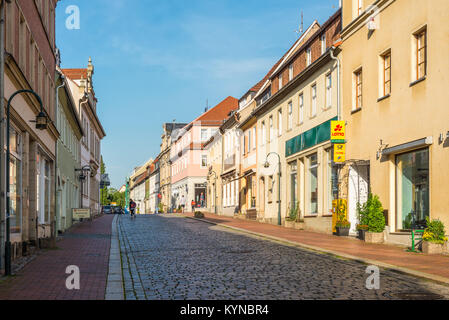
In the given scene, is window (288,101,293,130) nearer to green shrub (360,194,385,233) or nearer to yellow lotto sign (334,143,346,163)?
yellow lotto sign (334,143,346,163)

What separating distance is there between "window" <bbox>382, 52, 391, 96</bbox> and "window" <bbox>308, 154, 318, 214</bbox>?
826 centimetres

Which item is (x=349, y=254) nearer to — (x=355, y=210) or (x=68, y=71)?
(x=355, y=210)

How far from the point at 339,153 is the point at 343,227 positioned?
2.88 metres

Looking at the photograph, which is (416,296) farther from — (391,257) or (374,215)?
(374,215)

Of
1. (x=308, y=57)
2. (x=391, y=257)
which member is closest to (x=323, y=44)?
(x=308, y=57)

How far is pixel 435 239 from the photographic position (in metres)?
17.0

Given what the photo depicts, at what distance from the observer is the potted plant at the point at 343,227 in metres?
24.4

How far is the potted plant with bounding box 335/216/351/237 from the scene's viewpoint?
2444 cm

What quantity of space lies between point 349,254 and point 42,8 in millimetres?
12980

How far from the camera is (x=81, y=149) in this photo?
4250 centimetres

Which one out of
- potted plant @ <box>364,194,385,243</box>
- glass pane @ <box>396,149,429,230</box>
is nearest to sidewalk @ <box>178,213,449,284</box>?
potted plant @ <box>364,194,385,243</box>

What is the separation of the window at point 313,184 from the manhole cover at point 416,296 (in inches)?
770

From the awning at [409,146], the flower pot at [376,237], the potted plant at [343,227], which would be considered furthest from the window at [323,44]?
the flower pot at [376,237]

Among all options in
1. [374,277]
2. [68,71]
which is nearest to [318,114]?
[374,277]
